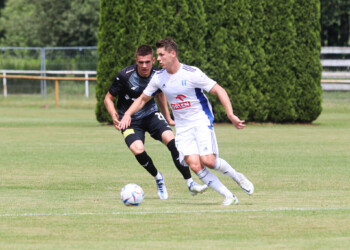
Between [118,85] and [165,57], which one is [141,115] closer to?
[118,85]

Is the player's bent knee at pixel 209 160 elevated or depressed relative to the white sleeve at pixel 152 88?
depressed

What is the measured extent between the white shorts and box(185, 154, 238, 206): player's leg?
0.09 m

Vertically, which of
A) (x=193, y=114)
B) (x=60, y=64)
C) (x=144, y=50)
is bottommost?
(x=60, y=64)

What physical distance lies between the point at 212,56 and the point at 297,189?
14.1 meters

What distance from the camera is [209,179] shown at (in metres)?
9.94

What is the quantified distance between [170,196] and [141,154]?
0.70 metres

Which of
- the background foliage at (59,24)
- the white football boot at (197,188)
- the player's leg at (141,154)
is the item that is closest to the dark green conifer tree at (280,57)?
the player's leg at (141,154)

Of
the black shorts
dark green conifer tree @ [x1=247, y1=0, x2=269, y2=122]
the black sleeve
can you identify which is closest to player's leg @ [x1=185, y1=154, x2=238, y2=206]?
the black shorts

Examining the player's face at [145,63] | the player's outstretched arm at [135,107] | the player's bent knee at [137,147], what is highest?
the player's face at [145,63]

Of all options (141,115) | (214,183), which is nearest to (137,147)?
(141,115)

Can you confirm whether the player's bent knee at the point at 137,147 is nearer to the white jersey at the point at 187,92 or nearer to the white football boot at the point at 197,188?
the white football boot at the point at 197,188

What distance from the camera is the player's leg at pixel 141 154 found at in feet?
36.8

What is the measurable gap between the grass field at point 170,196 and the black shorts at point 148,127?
2.72 ft

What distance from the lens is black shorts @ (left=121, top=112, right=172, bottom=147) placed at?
11.8 meters
